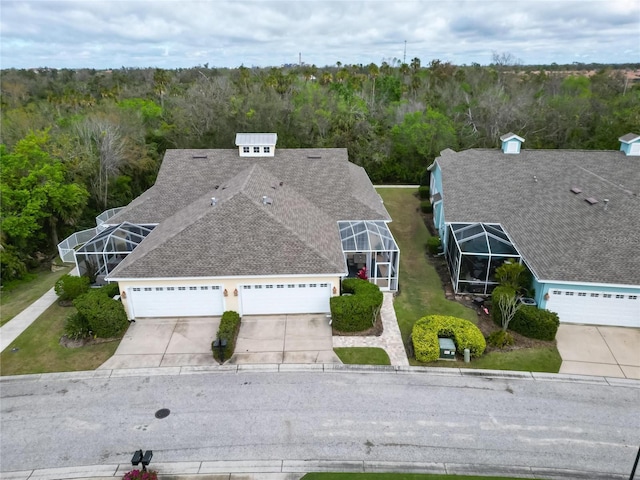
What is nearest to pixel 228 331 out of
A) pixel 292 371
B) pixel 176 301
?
pixel 292 371

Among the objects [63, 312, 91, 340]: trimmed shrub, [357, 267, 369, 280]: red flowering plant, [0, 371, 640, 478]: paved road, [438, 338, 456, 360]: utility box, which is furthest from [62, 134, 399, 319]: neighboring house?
[438, 338, 456, 360]: utility box

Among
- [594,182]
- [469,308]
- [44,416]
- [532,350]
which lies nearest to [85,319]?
[44,416]

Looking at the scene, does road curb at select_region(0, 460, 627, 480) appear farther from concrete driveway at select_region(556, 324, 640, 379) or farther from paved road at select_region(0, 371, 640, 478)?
concrete driveway at select_region(556, 324, 640, 379)

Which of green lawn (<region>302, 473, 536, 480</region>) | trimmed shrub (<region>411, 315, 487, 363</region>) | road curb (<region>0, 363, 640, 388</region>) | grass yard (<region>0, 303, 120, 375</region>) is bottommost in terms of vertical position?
green lawn (<region>302, 473, 536, 480</region>)

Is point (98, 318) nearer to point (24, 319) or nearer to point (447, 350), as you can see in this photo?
point (24, 319)

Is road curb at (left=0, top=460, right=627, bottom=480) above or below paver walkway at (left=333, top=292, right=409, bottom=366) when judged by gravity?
below

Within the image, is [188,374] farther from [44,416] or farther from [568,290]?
[568,290]

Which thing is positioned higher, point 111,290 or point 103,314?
point 111,290
